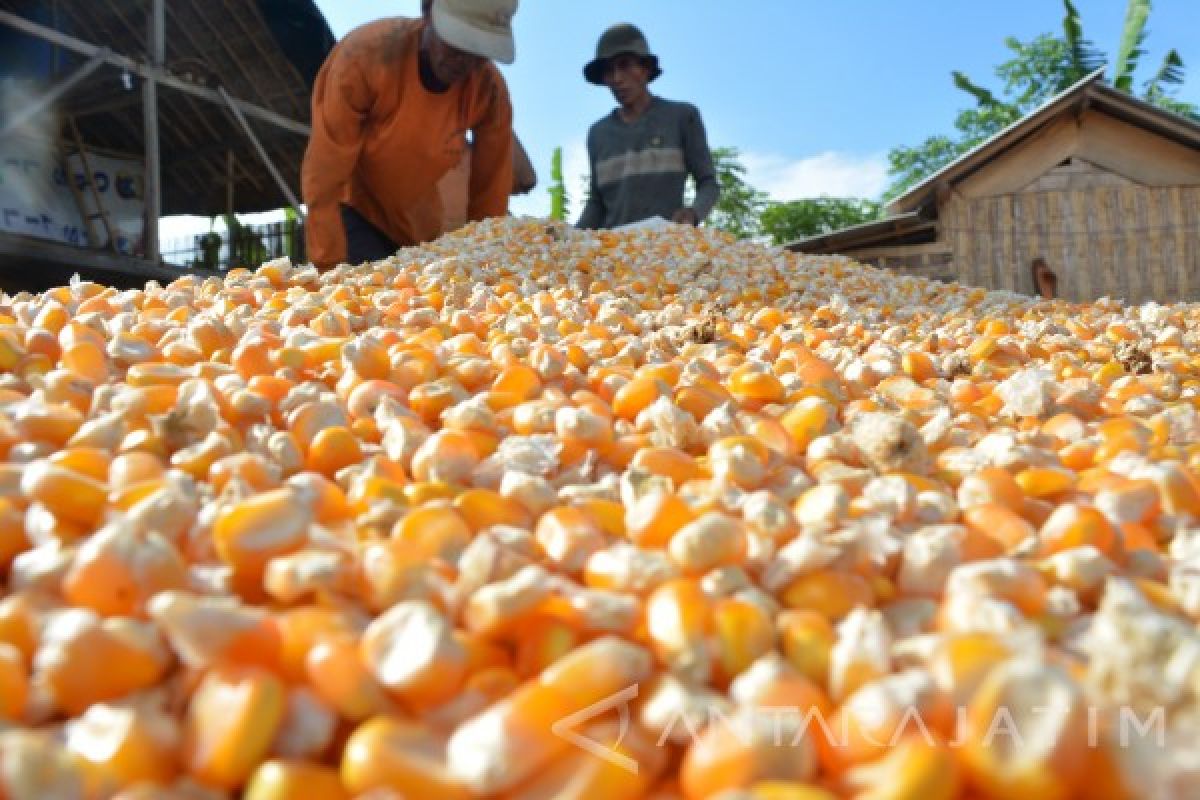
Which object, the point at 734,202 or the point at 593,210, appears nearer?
the point at 593,210

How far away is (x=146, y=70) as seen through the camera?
286 inches

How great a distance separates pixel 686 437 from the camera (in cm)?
144

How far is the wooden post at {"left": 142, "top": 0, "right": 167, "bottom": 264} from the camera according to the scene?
7.22 meters

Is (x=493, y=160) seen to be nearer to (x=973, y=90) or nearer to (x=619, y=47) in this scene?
(x=619, y=47)

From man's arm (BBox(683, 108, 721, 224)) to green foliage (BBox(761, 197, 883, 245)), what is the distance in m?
20.3

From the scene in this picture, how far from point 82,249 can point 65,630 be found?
7.34m

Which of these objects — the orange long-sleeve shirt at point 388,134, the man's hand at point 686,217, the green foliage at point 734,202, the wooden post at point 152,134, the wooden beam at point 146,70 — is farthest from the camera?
the green foliage at point 734,202

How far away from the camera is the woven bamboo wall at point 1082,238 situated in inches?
280

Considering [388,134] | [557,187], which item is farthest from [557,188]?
[388,134]

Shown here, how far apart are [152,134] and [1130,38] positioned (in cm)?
1445

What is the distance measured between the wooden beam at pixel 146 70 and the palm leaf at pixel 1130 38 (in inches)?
509

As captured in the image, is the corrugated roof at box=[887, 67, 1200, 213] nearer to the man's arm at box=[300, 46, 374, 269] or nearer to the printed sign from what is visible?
the man's arm at box=[300, 46, 374, 269]

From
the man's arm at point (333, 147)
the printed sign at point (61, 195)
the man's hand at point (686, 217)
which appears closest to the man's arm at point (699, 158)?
the man's hand at point (686, 217)

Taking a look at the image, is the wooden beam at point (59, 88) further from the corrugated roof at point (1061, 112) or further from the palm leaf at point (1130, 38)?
the palm leaf at point (1130, 38)
